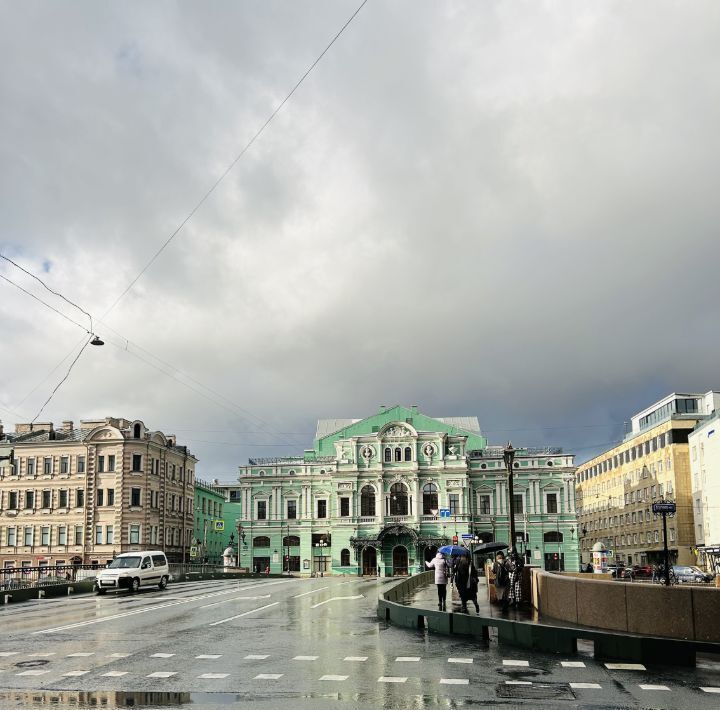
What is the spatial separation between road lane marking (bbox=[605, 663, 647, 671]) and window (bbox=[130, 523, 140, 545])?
211 feet

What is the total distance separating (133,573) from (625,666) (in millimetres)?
30751

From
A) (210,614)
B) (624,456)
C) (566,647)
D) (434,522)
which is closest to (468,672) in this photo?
(566,647)

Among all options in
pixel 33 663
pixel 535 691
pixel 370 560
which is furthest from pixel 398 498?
pixel 535 691

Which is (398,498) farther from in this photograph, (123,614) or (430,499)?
(123,614)

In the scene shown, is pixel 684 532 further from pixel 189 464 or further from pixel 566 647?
pixel 566 647

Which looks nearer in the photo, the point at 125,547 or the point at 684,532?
the point at 125,547

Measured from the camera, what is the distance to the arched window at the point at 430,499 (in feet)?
290

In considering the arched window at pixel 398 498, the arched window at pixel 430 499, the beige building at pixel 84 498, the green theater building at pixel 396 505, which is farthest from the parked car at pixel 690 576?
the beige building at pixel 84 498

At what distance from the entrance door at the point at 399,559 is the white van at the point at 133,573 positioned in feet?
152

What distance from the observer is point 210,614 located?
26.6 metres

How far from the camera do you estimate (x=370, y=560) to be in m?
88.1

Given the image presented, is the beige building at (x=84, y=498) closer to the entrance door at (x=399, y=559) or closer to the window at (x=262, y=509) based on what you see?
the window at (x=262, y=509)

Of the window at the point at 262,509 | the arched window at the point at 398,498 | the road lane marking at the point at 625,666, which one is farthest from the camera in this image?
the window at the point at 262,509

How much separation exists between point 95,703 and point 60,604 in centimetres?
2404
